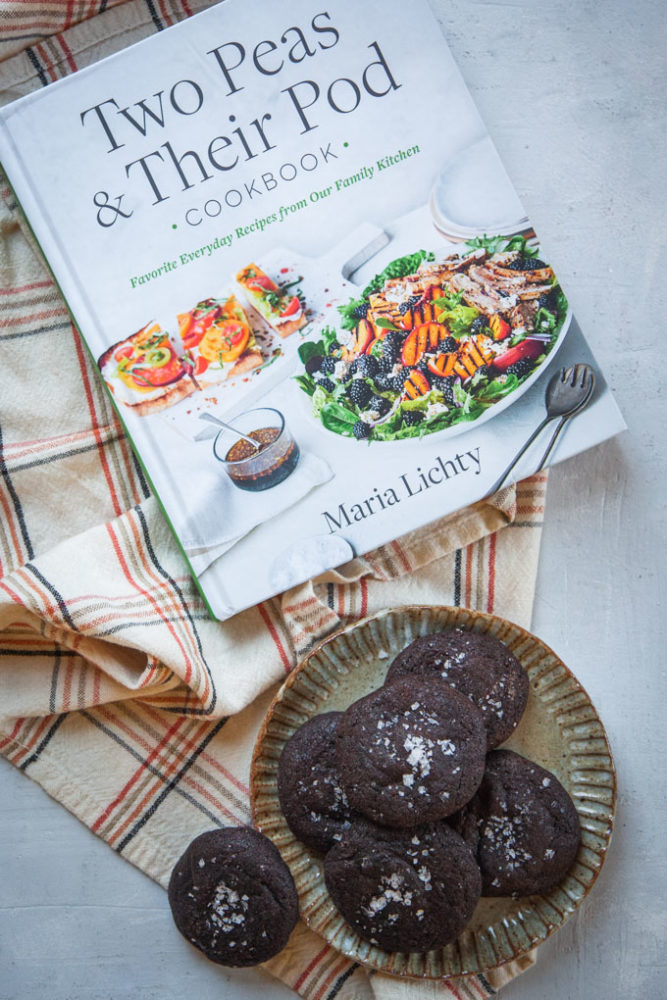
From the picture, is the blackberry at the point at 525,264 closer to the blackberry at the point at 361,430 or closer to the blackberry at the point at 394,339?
the blackberry at the point at 394,339

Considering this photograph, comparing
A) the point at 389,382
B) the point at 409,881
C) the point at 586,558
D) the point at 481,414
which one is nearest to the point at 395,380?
the point at 389,382

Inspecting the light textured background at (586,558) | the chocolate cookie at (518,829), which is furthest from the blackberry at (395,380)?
the chocolate cookie at (518,829)

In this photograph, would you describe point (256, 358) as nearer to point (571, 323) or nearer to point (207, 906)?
point (571, 323)

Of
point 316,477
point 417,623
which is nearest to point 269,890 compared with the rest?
point 417,623

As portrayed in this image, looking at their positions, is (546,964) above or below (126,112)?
below

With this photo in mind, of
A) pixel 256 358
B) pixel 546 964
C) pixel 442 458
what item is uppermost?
pixel 256 358
